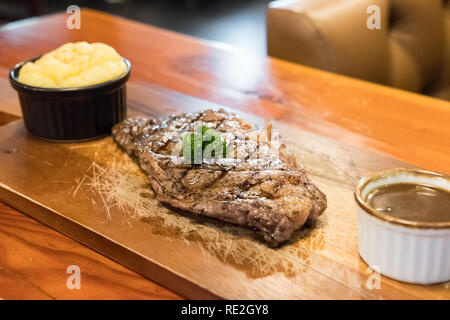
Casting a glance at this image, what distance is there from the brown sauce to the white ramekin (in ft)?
0.20

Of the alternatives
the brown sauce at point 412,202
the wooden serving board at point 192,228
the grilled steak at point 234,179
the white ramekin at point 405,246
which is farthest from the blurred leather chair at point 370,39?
the white ramekin at point 405,246

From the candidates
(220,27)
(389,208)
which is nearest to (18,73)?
(389,208)

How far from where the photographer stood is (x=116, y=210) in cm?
171

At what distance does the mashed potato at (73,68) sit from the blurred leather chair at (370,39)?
127cm

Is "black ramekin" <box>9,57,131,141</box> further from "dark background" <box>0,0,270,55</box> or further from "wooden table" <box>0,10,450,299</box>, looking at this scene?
"dark background" <box>0,0,270,55</box>

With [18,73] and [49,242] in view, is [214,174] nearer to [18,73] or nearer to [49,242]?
[49,242]

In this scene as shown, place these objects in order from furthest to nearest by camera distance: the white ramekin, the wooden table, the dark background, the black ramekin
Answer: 1. the dark background
2. the black ramekin
3. the wooden table
4. the white ramekin

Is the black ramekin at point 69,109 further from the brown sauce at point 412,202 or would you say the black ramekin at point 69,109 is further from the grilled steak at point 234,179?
the brown sauce at point 412,202

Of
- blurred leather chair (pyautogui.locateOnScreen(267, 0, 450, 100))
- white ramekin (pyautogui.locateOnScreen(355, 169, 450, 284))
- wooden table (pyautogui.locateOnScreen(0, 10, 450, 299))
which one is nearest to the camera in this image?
white ramekin (pyautogui.locateOnScreen(355, 169, 450, 284))

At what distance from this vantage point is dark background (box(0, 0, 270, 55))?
7457mm

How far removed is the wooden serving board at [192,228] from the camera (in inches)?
55.0

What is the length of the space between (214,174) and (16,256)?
24.7 inches

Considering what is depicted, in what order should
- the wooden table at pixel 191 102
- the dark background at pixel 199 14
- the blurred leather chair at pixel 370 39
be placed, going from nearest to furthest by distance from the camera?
the wooden table at pixel 191 102 → the blurred leather chair at pixel 370 39 → the dark background at pixel 199 14

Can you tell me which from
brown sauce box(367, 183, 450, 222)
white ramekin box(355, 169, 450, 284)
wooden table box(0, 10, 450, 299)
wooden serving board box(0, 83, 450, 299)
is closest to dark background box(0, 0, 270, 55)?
wooden table box(0, 10, 450, 299)
